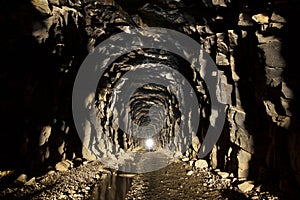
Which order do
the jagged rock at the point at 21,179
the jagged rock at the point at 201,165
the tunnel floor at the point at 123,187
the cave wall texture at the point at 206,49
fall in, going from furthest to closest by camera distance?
1. the jagged rock at the point at 201,165
2. the jagged rock at the point at 21,179
3. the tunnel floor at the point at 123,187
4. the cave wall texture at the point at 206,49

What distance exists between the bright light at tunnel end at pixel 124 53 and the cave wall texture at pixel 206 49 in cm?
41

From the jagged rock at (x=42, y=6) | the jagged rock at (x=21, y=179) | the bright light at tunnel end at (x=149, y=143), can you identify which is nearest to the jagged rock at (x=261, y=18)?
the jagged rock at (x=42, y=6)

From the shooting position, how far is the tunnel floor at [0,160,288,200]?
5.96 m

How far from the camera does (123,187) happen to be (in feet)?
26.1

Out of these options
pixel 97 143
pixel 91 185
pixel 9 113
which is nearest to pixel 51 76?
pixel 9 113

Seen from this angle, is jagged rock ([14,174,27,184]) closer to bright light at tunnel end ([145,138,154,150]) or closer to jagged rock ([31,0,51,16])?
jagged rock ([31,0,51,16])

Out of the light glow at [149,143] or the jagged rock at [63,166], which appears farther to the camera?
the light glow at [149,143]

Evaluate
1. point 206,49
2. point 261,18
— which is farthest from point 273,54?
point 206,49

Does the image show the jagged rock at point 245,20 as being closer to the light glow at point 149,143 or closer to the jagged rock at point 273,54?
the jagged rock at point 273,54

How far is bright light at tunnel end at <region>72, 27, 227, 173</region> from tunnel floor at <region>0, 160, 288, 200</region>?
1.98m

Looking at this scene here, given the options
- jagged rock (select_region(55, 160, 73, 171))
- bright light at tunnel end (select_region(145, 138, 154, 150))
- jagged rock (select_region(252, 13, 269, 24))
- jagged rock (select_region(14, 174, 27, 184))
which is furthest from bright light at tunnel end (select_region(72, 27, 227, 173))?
bright light at tunnel end (select_region(145, 138, 154, 150))

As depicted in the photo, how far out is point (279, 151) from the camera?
18.6 feet

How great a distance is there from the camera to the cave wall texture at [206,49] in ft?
17.8

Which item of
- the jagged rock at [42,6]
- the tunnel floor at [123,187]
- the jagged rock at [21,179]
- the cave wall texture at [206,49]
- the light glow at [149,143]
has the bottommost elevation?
the light glow at [149,143]
